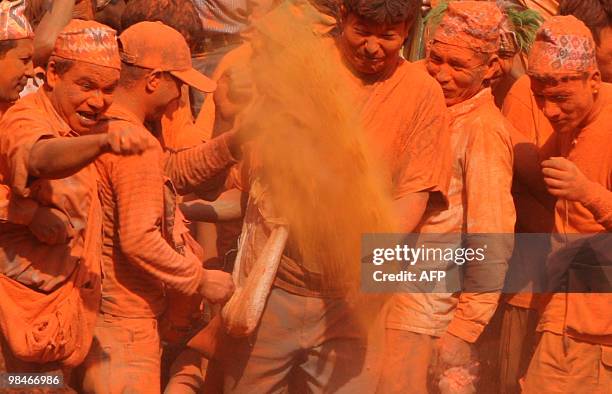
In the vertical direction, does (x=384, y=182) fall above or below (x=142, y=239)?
above

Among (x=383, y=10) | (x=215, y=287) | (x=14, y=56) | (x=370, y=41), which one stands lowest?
(x=215, y=287)

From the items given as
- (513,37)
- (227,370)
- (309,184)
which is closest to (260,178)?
(309,184)

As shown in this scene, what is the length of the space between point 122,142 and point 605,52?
307 centimetres

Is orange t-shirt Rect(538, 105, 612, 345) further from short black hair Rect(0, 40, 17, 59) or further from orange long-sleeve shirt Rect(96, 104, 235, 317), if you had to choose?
short black hair Rect(0, 40, 17, 59)

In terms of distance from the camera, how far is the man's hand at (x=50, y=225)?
7742 millimetres

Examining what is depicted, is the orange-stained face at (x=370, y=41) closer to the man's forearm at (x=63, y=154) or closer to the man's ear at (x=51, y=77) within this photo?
the man's ear at (x=51, y=77)

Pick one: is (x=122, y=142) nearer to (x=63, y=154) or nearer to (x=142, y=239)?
(x=63, y=154)

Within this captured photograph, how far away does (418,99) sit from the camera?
8.43 m

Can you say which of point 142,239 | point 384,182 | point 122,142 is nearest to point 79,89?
point 142,239

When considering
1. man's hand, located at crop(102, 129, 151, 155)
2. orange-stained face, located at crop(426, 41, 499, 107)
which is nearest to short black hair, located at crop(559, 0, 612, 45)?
orange-stained face, located at crop(426, 41, 499, 107)

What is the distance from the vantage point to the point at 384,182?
27.7 feet

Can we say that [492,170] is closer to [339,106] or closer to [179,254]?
[339,106]

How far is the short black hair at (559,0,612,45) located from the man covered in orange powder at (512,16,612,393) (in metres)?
0.60

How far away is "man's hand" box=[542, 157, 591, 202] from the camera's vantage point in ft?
28.0
